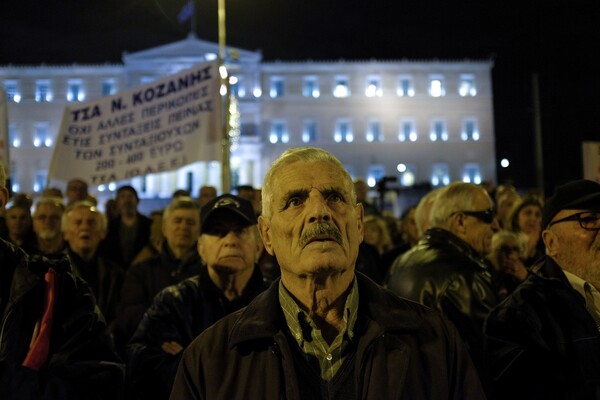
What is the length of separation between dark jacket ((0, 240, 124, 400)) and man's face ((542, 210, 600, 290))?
1994 millimetres

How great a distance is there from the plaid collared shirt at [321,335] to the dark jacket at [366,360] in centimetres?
Result: 3

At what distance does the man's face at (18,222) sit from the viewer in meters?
5.41

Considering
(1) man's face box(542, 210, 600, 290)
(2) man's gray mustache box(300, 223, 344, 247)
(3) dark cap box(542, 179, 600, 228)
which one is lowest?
(1) man's face box(542, 210, 600, 290)

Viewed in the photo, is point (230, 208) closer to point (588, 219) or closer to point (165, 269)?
point (165, 269)

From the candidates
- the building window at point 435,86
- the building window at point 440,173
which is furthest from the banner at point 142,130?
the building window at point 435,86

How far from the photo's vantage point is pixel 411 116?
5266 cm

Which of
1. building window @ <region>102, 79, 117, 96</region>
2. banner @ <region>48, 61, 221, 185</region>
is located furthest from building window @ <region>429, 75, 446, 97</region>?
banner @ <region>48, 61, 221, 185</region>

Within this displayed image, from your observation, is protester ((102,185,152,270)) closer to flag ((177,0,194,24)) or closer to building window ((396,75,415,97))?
flag ((177,0,194,24))

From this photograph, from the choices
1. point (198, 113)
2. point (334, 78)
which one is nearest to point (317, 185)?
point (198, 113)

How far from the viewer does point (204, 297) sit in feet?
11.1

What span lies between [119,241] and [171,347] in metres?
3.95

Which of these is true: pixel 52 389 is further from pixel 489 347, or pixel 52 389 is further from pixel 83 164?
pixel 83 164

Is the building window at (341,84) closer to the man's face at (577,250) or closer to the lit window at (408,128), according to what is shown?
the lit window at (408,128)

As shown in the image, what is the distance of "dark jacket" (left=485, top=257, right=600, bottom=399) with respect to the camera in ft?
8.97
